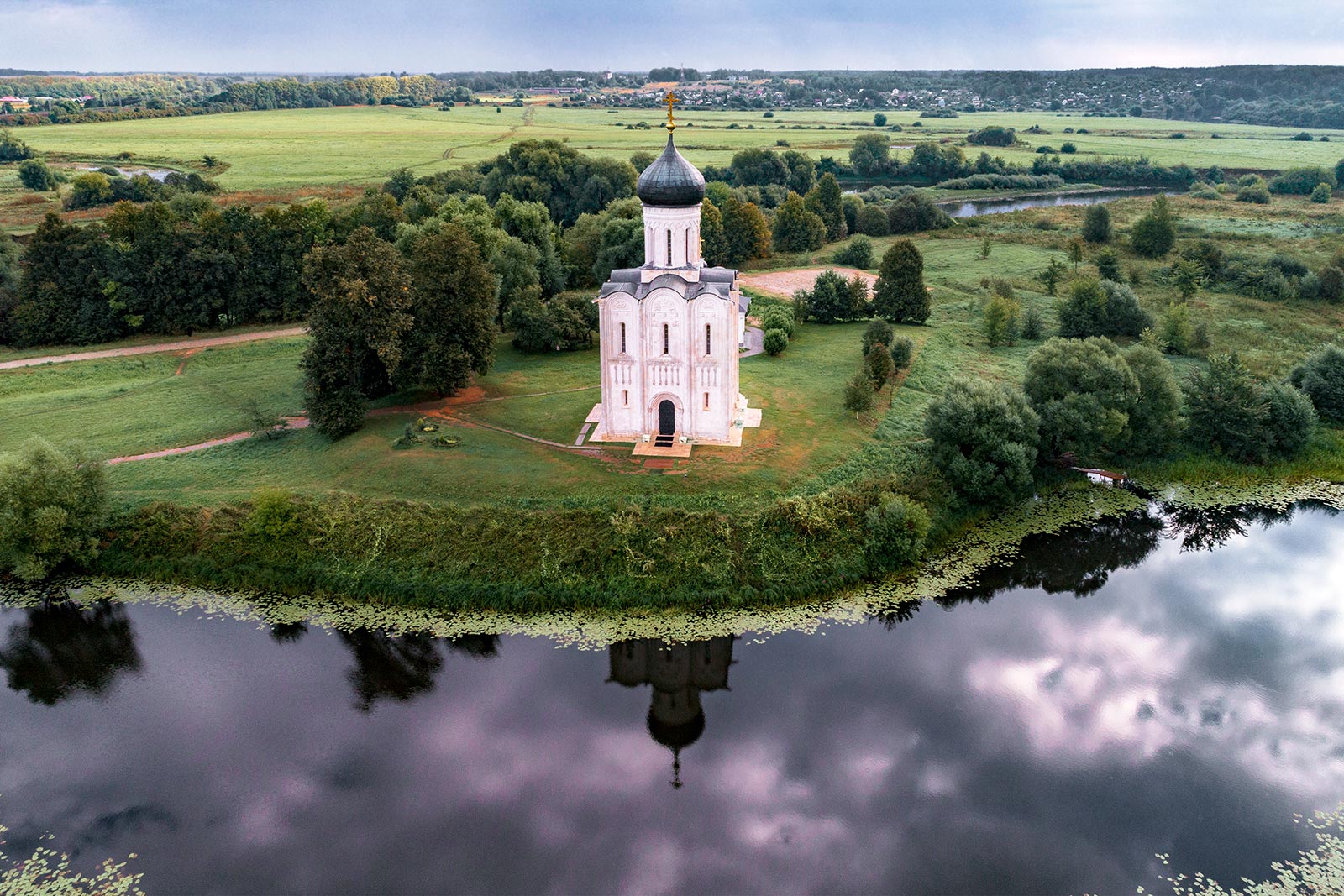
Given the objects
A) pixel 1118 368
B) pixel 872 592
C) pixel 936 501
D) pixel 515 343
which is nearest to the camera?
pixel 872 592

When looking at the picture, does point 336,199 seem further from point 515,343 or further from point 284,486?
point 284,486

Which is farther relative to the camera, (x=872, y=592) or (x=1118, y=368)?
(x=1118, y=368)

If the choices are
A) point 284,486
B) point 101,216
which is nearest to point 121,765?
point 284,486

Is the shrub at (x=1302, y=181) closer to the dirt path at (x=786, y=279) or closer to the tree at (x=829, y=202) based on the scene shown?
the tree at (x=829, y=202)

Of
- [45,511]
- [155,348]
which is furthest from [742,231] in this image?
[45,511]

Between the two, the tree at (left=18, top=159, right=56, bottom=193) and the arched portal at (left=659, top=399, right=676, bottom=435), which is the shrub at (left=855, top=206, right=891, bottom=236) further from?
the tree at (left=18, top=159, right=56, bottom=193)

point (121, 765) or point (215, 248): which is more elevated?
point (215, 248)
